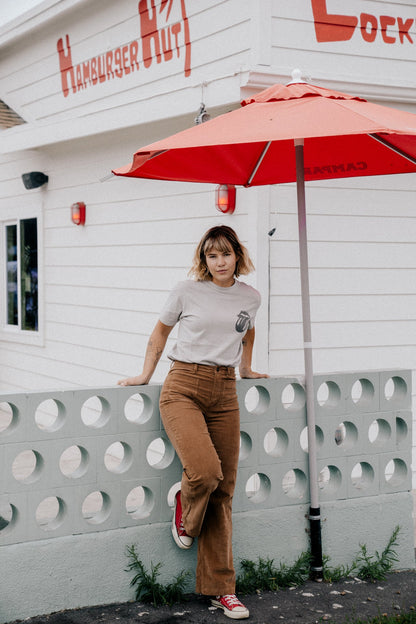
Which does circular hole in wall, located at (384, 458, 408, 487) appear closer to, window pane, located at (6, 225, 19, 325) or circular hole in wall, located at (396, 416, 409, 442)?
circular hole in wall, located at (396, 416, 409, 442)

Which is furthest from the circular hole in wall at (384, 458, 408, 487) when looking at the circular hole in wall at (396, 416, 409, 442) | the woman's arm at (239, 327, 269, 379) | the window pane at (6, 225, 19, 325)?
the window pane at (6, 225, 19, 325)

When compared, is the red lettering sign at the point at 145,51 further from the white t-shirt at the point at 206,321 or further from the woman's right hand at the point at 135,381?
the woman's right hand at the point at 135,381

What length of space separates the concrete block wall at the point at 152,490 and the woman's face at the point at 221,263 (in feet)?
2.30

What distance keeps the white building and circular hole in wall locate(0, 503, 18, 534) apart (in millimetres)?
2648

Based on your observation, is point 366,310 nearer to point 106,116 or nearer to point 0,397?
point 106,116

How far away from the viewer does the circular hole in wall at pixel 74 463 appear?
4121mm

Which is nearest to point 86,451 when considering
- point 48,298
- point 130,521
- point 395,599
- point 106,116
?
point 130,521

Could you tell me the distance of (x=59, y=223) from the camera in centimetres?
895

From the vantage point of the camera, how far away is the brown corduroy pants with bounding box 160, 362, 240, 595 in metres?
3.96

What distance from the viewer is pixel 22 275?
984 centimetres

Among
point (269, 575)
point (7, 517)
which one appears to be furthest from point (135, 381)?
point (269, 575)

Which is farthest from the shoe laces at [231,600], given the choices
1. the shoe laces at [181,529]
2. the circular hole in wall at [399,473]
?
the circular hole in wall at [399,473]

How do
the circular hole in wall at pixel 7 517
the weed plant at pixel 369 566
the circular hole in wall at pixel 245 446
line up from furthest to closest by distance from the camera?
1. the weed plant at pixel 369 566
2. the circular hole in wall at pixel 245 446
3. the circular hole in wall at pixel 7 517

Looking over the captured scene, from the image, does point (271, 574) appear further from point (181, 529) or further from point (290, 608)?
point (181, 529)
